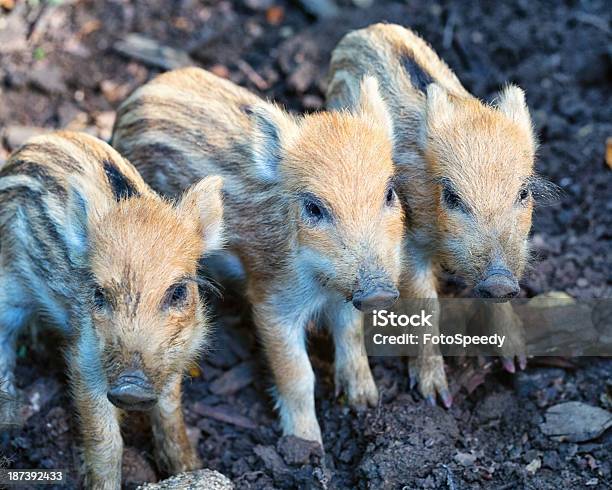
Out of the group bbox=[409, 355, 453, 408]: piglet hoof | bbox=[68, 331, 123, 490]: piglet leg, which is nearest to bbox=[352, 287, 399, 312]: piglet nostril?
bbox=[409, 355, 453, 408]: piglet hoof

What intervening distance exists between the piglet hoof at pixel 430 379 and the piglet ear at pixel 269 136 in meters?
1.20

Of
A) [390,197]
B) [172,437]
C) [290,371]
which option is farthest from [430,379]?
[172,437]

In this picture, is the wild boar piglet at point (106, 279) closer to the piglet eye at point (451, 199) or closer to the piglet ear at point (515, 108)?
the piglet eye at point (451, 199)

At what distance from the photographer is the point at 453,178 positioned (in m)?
5.10

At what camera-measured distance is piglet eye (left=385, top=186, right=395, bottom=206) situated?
16.4ft

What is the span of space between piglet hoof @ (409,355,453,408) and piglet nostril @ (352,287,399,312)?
944 mm

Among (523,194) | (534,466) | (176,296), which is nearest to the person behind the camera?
(176,296)

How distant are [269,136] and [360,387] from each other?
1352 millimetres

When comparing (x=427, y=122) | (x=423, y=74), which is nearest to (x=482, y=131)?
(x=427, y=122)

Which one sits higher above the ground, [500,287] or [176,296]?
[500,287]

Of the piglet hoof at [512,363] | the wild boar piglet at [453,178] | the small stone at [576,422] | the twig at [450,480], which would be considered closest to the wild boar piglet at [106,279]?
the wild boar piglet at [453,178]

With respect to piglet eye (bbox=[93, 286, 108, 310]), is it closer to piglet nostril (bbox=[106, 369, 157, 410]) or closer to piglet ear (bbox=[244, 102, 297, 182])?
piglet nostril (bbox=[106, 369, 157, 410])

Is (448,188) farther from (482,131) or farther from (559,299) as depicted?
(559,299)

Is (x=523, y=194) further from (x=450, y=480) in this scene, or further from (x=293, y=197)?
(x=450, y=480)
